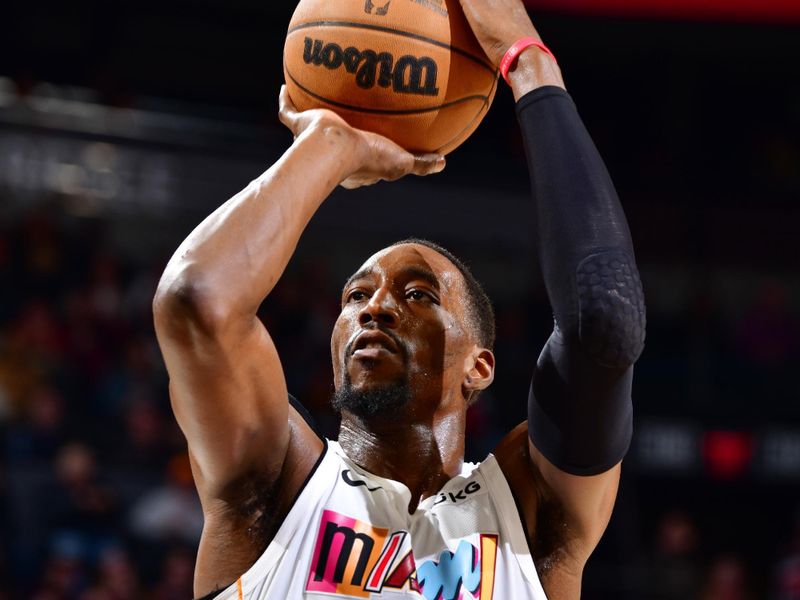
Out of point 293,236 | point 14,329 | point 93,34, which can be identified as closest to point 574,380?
point 293,236

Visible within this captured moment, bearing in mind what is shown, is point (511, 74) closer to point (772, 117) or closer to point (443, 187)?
point (443, 187)

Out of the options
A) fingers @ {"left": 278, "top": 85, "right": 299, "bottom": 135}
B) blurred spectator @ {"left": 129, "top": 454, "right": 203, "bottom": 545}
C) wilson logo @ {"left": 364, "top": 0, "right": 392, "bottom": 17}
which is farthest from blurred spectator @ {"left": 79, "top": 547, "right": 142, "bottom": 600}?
wilson logo @ {"left": 364, "top": 0, "right": 392, "bottom": 17}

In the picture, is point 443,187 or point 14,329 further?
point 443,187

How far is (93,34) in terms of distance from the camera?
11672mm

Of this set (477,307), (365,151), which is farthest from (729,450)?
(365,151)

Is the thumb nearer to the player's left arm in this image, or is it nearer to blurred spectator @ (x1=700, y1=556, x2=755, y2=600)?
the player's left arm

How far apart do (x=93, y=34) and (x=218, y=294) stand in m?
10.4

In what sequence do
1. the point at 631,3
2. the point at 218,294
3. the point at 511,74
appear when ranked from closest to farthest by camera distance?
the point at 218,294 < the point at 511,74 < the point at 631,3

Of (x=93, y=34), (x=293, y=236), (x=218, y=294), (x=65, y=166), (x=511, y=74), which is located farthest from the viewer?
(x=93, y=34)

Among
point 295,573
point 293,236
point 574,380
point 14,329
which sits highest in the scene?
point 293,236

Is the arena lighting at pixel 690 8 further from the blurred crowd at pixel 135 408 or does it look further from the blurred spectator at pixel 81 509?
the blurred spectator at pixel 81 509

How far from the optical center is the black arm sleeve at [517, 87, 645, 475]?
2.32 metres

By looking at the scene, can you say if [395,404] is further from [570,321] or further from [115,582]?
[115,582]

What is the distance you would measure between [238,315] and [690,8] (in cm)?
796
